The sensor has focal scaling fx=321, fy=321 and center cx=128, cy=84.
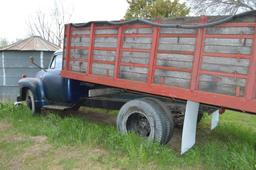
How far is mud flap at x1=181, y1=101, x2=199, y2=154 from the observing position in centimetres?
505

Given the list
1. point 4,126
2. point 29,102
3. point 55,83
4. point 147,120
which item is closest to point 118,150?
point 147,120

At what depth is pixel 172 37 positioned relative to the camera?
504cm

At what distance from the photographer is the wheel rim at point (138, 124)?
5691mm

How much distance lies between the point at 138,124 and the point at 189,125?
112 centimetres

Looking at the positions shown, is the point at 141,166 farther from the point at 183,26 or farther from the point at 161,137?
the point at 183,26

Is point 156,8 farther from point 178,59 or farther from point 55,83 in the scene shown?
point 178,59

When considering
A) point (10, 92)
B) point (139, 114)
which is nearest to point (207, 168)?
point (139, 114)

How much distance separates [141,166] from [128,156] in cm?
42

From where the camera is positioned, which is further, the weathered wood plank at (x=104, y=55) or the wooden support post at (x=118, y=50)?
the weathered wood plank at (x=104, y=55)

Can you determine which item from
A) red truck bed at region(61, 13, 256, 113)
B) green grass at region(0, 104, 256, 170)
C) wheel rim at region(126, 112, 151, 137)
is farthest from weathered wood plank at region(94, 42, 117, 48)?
green grass at region(0, 104, 256, 170)

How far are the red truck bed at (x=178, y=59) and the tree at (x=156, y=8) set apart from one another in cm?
1546

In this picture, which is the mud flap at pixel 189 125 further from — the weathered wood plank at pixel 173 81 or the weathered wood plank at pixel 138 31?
the weathered wood plank at pixel 138 31

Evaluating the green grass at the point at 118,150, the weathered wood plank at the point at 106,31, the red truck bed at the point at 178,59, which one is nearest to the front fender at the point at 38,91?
the green grass at the point at 118,150

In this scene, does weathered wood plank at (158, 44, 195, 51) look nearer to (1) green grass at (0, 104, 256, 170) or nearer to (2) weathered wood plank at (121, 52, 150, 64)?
(2) weathered wood plank at (121, 52, 150, 64)
